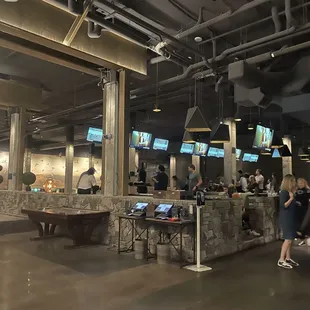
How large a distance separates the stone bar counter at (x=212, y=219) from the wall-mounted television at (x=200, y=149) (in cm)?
751

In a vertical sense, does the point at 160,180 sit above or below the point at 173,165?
below

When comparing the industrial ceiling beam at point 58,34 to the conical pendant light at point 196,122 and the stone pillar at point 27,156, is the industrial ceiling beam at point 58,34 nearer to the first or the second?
the conical pendant light at point 196,122

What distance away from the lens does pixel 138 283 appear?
14.6 feet

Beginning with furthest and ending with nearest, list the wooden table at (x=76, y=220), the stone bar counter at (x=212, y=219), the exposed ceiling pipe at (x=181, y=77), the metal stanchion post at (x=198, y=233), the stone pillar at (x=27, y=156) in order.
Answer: the stone pillar at (x=27, y=156) → the exposed ceiling pipe at (x=181, y=77) → the wooden table at (x=76, y=220) → the stone bar counter at (x=212, y=219) → the metal stanchion post at (x=198, y=233)

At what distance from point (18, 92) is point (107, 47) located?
4.79 m

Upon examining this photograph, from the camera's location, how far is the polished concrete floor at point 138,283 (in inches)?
146

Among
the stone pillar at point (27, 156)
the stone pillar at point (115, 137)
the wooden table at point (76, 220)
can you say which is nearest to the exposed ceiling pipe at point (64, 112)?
the stone pillar at point (115, 137)

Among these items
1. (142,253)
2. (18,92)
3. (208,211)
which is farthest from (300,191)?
(18,92)

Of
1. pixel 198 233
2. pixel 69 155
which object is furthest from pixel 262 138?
pixel 69 155

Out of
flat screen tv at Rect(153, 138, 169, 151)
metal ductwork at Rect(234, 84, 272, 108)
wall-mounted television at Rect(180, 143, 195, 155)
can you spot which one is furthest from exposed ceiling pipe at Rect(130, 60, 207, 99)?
wall-mounted television at Rect(180, 143, 195, 155)

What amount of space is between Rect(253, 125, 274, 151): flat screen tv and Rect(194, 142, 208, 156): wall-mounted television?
434 centimetres

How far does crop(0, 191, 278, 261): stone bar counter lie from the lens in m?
5.85

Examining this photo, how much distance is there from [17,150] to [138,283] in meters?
8.42

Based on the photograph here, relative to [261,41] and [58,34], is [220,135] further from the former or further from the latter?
[58,34]
